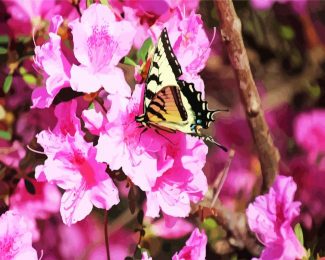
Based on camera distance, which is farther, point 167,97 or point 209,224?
point 209,224

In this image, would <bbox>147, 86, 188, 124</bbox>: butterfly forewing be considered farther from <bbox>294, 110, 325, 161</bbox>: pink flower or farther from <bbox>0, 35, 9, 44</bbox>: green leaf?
<bbox>294, 110, 325, 161</bbox>: pink flower

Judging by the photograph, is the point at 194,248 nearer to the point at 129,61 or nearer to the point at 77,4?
the point at 129,61

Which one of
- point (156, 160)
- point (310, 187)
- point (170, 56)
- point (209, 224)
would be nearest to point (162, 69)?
point (170, 56)

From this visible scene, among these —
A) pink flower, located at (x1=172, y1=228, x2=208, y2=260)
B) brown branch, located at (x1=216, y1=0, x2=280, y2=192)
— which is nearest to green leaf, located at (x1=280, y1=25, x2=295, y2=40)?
brown branch, located at (x1=216, y1=0, x2=280, y2=192)

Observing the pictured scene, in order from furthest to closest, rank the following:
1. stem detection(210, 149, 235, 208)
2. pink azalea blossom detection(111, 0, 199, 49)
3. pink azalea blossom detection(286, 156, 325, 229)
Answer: pink azalea blossom detection(286, 156, 325, 229) < stem detection(210, 149, 235, 208) < pink azalea blossom detection(111, 0, 199, 49)

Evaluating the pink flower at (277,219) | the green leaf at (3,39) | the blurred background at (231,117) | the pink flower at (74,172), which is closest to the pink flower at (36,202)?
the blurred background at (231,117)

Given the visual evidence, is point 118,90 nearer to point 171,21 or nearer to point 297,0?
point 171,21

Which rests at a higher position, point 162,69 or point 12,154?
point 162,69

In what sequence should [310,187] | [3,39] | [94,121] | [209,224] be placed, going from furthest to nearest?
[310,187], [209,224], [3,39], [94,121]
